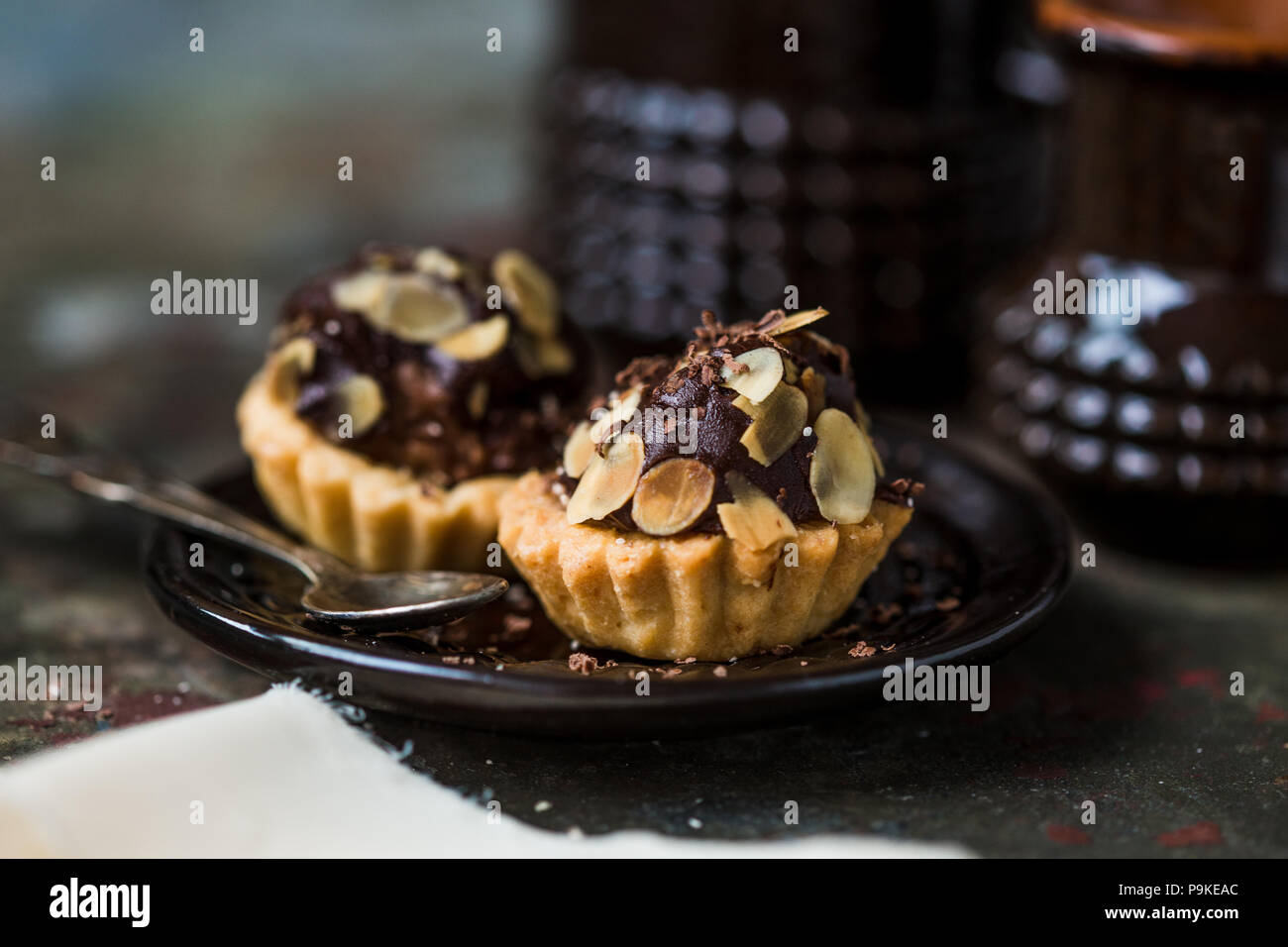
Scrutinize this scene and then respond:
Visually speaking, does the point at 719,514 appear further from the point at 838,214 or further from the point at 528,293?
the point at 838,214

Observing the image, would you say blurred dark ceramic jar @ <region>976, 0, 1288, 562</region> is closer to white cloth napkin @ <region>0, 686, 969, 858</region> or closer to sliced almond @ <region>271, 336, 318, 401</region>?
white cloth napkin @ <region>0, 686, 969, 858</region>

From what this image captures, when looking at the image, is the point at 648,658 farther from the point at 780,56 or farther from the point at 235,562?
the point at 780,56

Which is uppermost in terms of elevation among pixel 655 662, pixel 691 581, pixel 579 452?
pixel 579 452

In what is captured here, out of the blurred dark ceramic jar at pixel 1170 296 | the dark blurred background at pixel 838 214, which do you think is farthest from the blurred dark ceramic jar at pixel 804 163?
the blurred dark ceramic jar at pixel 1170 296

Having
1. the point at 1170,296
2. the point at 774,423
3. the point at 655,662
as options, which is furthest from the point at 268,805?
the point at 1170,296
